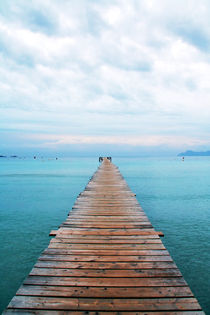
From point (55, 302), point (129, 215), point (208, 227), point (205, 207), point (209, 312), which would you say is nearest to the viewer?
point (55, 302)

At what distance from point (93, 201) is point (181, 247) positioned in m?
4.12

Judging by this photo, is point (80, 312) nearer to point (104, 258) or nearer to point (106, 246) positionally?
point (104, 258)

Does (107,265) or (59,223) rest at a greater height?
(107,265)

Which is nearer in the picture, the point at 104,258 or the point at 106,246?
the point at 104,258

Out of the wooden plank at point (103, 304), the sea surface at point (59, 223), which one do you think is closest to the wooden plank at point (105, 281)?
the wooden plank at point (103, 304)

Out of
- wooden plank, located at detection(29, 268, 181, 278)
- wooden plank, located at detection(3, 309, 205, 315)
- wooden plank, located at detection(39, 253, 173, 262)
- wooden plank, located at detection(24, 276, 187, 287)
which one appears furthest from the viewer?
wooden plank, located at detection(39, 253, 173, 262)

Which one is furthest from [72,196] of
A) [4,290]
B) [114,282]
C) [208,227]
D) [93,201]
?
[114,282]

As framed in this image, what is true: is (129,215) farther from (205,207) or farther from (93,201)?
(205,207)

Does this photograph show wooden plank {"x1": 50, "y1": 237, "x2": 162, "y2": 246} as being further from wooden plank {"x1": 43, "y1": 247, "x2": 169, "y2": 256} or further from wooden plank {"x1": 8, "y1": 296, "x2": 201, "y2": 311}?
wooden plank {"x1": 8, "y1": 296, "x2": 201, "y2": 311}

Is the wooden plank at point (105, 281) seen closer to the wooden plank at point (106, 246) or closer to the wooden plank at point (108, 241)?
the wooden plank at point (106, 246)

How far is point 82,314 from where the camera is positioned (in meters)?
2.81

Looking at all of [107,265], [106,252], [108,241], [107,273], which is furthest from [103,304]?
[108,241]

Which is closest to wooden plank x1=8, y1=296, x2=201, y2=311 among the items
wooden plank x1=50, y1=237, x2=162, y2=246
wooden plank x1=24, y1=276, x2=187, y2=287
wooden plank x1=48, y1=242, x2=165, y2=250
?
wooden plank x1=24, y1=276, x2=187, y2=287

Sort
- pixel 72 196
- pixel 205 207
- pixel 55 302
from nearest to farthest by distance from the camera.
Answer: pixel 55 302 < pixel 205 207 < pixel 72 196
